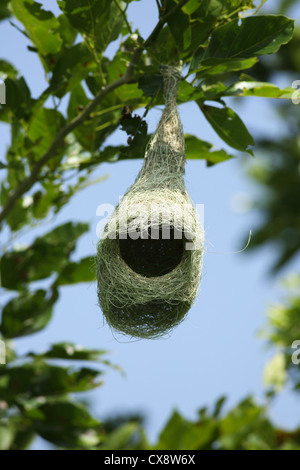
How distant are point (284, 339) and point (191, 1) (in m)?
3.85

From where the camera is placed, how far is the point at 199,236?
69.2 inches

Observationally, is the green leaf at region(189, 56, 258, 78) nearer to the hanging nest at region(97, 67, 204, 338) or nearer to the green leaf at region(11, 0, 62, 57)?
the hanging nest at region(97, 67, 204, 338)

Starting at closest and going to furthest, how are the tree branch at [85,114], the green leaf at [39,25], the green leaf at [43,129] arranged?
the tree branch at [85,114] → the green leaf at [39,25] → the green leaf at [43,129]

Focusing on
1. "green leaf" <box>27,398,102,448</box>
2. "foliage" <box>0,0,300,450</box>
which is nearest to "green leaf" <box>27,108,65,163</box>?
"foliage" <box>0,0,300,450</box>

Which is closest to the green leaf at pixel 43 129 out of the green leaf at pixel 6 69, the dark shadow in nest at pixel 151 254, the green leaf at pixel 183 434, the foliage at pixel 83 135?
the foliage at pixel 83 135

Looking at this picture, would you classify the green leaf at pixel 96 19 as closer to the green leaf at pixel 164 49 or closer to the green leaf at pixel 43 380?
the green leaf at pixel 164 49

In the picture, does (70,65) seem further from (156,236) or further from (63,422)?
(63,422)

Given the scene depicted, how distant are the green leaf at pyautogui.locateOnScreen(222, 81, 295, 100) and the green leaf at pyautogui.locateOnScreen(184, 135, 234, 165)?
0.35 meters

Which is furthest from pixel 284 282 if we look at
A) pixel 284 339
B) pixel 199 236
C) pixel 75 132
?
pixel 199 236

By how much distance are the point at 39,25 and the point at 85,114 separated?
334 millimetres

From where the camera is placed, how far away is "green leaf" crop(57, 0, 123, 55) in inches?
72.0

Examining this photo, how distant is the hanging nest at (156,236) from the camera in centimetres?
170

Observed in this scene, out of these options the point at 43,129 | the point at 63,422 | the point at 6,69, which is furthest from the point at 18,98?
the point at 63,422

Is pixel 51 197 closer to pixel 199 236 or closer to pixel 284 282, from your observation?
pixel 199 236
